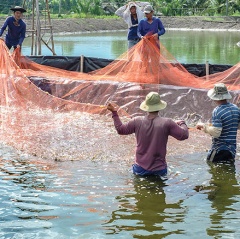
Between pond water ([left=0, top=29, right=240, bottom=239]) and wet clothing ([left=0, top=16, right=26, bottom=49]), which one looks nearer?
pond water ([left=0, top=29, right=240, bottom=239])

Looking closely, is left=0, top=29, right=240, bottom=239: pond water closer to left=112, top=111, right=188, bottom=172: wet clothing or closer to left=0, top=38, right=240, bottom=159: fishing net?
left=112, top=111, right=188, bottom=172: wet clothing

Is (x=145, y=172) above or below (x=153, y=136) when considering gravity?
below

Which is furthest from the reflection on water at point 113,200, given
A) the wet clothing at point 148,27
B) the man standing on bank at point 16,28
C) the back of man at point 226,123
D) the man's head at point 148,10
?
the man standing on bank at point 16,28

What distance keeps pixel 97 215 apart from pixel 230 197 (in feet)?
4.74

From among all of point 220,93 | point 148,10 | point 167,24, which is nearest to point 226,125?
point 220,93

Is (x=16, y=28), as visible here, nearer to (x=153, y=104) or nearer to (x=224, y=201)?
(x=153, y=104)

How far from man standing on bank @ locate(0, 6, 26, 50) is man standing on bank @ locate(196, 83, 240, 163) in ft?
22.8

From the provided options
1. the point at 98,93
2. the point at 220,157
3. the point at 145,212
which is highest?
the point at 98,93

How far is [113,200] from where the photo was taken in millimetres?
5371

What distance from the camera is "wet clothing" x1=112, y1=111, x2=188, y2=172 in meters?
5.40

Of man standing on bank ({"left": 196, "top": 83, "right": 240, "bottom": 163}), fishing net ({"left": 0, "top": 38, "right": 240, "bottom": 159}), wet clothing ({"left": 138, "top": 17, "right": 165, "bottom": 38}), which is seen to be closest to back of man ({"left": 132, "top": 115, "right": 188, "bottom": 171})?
man standing on bank ({"left": 196, "top": 83, "right": 240, "bottom": 163})

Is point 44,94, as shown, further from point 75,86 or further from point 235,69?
point 235,69

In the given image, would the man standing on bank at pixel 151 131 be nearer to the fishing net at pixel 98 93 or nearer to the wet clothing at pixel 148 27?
the fishing net at pixel 98 93

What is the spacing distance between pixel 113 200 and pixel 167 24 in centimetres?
5552
